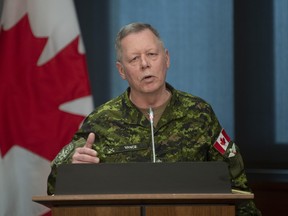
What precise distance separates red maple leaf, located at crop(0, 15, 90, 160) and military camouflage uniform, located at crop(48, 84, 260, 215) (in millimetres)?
659

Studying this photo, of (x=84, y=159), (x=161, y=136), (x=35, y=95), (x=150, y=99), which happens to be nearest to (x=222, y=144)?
(x=161, y=136)

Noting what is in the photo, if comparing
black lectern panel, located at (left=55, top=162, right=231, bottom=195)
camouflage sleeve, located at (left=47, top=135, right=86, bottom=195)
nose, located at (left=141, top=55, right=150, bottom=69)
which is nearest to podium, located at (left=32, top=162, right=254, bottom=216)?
black lectern panel, located at (left=55, top=162, right=231, bottom=195)

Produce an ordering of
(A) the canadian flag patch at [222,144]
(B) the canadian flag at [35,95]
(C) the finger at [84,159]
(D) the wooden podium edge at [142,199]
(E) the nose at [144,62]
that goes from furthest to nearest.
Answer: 1. (B) the canadian flag at [35,95]
2. (E) the nose at [144,62]
3. (A) the canadian flag patch at [222,144]
4. (C) the finger at [84,159]
5. (D) the wooden podium edge at [142,199]

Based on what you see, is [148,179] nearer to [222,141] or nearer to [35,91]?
[222,141]

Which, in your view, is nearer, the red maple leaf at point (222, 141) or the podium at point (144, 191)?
the podium at point (144, 191)

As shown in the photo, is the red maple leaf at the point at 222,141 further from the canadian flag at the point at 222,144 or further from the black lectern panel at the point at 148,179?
the black lectern panel at the point at 148,179

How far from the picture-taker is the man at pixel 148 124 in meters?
2.69

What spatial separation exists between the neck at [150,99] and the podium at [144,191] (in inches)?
32.8

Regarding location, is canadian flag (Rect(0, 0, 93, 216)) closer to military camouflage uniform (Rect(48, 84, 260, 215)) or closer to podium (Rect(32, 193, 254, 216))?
military camouflage uniform (Rect(48, 84, 260, 215))

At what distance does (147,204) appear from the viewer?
6.39 feet

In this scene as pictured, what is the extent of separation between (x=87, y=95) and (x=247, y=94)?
40.8 inches

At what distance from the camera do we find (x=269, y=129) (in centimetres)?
393

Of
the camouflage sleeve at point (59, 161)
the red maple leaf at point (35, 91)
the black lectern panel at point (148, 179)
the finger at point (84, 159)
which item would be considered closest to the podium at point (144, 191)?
the black lectern panel at point (148, 179)

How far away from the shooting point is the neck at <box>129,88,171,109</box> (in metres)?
2.83
